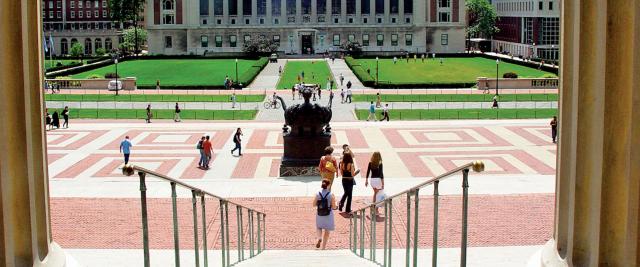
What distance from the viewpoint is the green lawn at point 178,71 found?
73.9 metres

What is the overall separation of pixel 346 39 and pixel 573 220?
388ft

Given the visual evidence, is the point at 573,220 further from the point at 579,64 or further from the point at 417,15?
the point at 417,15

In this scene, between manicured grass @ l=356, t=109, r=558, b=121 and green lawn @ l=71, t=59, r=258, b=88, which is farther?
Result: green lawn @ l=71, t=59, r=258, b=88

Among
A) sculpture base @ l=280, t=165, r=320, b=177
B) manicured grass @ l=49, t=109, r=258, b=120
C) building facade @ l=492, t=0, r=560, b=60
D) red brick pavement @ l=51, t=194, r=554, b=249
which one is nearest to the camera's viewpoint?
red brick pavement @ l=51, t=194, r=554, b=249

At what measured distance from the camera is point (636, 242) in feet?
19.3

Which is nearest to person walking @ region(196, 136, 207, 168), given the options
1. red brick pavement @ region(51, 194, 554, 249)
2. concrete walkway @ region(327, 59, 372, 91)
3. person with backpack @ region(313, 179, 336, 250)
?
red brick pavement @ region(51, 194, 554, 249)

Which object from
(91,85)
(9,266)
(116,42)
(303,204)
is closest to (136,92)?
(91,85)

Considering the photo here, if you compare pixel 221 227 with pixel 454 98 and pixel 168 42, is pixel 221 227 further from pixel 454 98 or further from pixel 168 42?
pixel 168 42

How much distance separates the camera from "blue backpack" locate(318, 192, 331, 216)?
15.2 m

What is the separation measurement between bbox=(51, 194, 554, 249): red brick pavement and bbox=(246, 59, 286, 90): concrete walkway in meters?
47.1

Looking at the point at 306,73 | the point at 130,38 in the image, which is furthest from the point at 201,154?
the point at 130,38

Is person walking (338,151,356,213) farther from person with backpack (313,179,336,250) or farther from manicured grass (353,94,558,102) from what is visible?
manicured grass (353,94,558,102)

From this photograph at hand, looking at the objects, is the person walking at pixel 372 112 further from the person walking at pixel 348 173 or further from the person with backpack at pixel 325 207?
the person with backpack at pixel 325 207

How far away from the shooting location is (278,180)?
25672 millimetres
